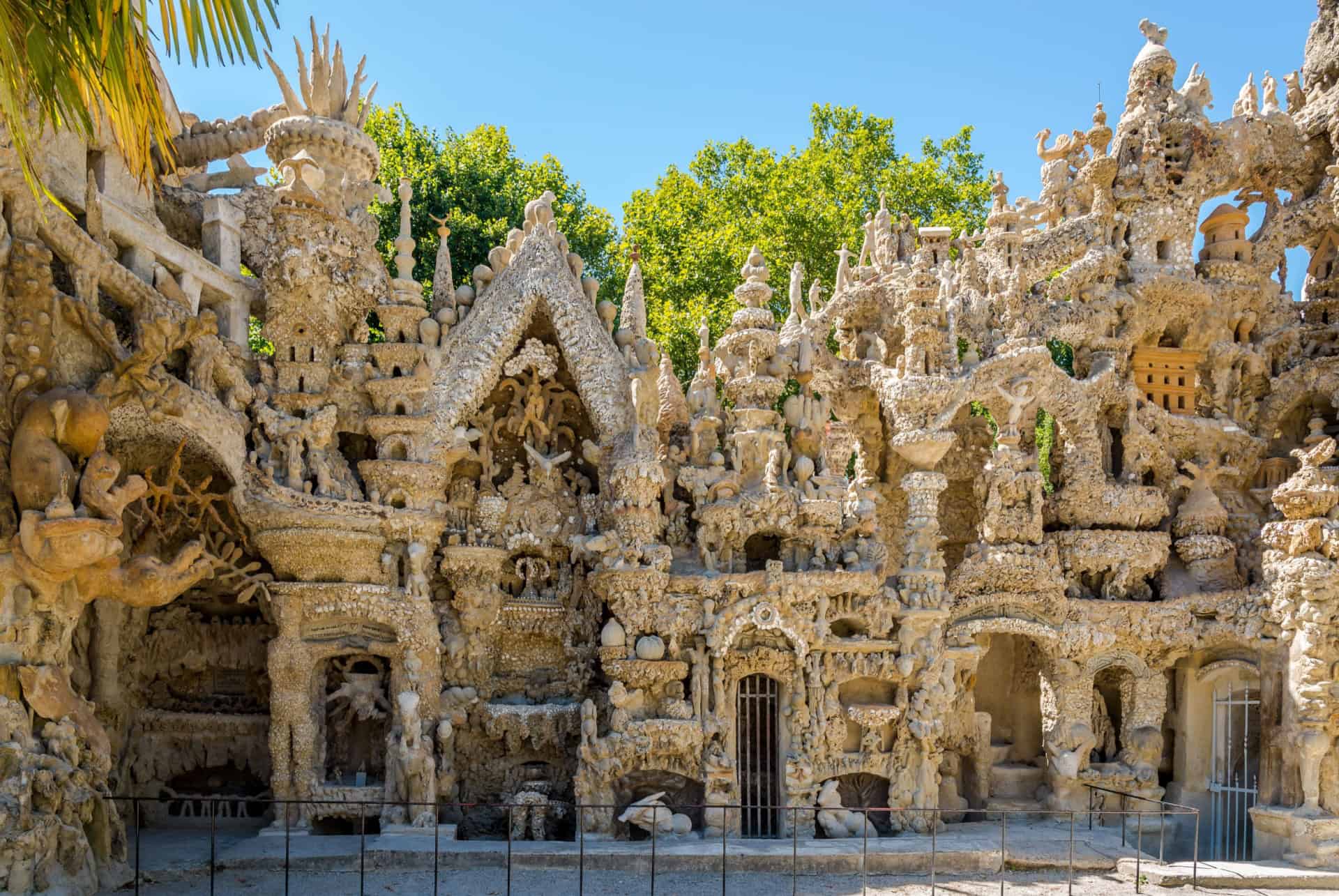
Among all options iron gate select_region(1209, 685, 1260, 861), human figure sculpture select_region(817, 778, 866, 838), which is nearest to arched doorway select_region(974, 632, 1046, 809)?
iron gate select_region(1209, 685, 1260, 861)

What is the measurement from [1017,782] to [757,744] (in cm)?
474

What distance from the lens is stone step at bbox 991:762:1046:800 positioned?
1795 cm

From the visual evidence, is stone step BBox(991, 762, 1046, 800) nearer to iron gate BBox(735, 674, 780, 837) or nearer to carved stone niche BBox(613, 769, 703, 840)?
iron gate BBox(735, 674, 780, 837)

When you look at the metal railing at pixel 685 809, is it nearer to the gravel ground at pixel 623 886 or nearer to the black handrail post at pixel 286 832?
the black handrail post at pixel 286 832

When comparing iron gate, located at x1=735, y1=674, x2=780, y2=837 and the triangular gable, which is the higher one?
the triangular gable

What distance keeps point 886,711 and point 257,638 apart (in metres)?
8.41

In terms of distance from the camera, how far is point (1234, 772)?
56.1 feet

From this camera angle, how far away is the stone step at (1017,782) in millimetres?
17953

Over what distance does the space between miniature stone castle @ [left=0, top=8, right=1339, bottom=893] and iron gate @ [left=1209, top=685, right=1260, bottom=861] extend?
195 millimetres

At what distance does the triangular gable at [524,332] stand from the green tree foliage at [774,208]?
25.2ft

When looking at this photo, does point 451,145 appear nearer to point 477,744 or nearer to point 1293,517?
point 477,744

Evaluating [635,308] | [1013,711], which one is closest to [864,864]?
[1013,711]

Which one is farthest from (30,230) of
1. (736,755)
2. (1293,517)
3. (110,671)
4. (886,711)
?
(1293,517)

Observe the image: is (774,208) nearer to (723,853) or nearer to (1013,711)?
(1013,711)
